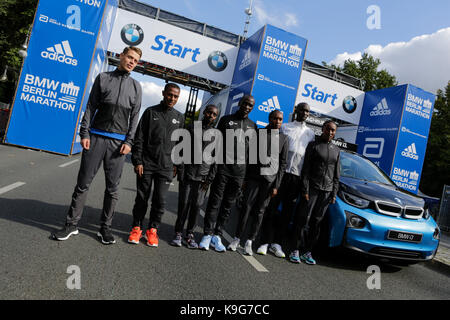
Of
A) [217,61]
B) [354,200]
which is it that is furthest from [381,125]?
[354,200]

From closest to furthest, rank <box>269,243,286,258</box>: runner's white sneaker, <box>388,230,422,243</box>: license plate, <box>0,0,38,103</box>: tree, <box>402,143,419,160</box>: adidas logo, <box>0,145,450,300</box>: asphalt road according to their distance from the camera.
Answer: <box>0,145,450,300</box>: asphalt road → <box>388,230,422,243</box>: license plate → <box>269,243,286,258</box>: runner's white sneaker → <box>402,143,419,160</box>: adidas logo → <box>0,0,38,103</box>: tree

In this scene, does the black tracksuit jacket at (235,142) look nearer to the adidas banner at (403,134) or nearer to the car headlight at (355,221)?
the car headlight at (355,221)

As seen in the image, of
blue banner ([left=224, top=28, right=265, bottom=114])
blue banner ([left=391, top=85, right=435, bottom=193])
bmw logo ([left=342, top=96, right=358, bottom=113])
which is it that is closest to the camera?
blue banner ([left=224, top=28, right=265, bottom=114])

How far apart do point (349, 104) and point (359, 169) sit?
40.2ft

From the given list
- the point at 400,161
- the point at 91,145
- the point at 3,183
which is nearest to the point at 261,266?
the point at 91,145

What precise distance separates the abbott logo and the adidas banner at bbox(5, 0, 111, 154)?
39.5 feet

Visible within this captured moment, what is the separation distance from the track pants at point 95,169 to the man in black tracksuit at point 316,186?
2.34 metres

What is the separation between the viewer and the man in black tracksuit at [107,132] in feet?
12.1

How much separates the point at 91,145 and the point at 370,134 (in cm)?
1473

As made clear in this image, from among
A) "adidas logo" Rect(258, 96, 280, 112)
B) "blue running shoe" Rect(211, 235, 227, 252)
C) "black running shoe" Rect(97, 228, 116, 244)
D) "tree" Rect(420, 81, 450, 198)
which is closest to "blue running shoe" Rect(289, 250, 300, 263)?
"blue running shoe" Rect(211, 235, 227, 252)

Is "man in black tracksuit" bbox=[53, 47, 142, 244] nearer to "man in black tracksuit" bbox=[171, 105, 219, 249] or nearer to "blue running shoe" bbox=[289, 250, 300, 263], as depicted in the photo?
"man in black tracksuit" bbox=[171, 105, 219, 249]

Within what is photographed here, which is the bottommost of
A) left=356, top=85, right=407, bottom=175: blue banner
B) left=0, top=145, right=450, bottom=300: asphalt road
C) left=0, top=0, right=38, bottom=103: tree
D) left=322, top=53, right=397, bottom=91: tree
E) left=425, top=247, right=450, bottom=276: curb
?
left=0, top=145, right=450, bottom=300: asphalt road

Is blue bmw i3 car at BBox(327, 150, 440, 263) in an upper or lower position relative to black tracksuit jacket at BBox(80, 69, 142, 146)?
lower

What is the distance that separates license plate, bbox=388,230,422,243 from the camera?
4043 mm
